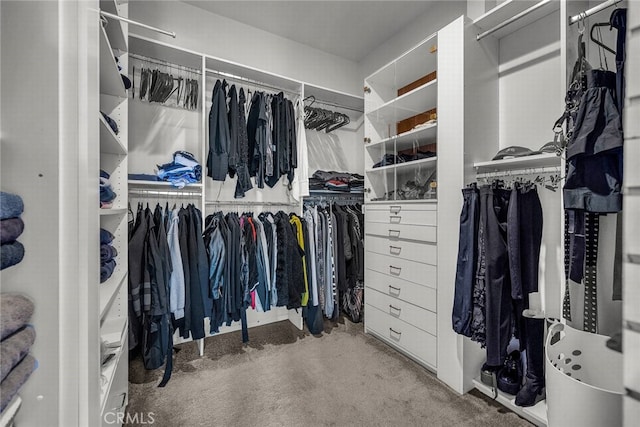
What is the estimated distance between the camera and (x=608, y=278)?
1.21 meters

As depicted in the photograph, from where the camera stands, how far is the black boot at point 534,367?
1.50m

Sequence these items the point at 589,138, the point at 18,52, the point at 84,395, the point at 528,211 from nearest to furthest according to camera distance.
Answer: the point at 18,52 → the point at 84,395 → the point at 589,138 → the point at 528,211

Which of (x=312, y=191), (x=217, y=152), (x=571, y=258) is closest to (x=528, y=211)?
(x=571, y=258)

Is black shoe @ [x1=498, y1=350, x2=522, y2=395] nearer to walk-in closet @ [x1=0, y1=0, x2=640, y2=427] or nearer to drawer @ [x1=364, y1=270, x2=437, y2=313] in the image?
walk-in closet @ [x1=0, y1=0, x2=640, y2=427]

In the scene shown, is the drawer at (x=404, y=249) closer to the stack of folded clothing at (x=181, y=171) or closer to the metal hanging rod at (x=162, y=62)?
the stack of folded clothing at (x=181, y=171)

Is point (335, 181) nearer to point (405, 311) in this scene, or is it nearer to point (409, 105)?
point (409, 105)

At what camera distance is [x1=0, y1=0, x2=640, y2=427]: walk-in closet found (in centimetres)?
56

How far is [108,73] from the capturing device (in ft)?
4.30

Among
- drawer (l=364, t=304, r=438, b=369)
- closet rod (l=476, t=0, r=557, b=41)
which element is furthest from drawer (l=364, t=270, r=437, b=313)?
closet rod (l=476, t=0, r=557, b=41)

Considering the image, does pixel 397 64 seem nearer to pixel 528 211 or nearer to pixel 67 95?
pixel 528 211

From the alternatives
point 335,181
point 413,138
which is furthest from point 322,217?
point 413,138

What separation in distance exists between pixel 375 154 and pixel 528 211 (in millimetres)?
1400

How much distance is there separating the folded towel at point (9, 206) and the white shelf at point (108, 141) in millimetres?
696

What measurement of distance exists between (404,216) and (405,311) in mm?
728
